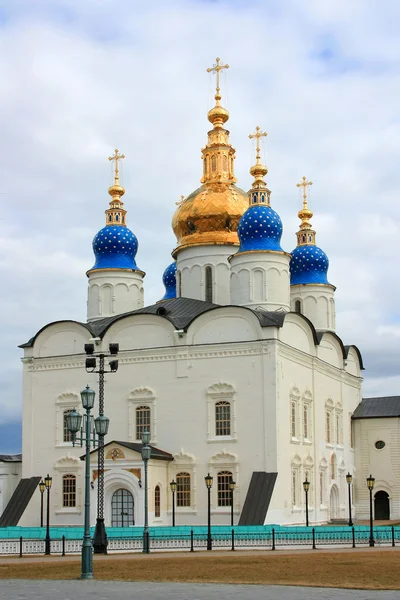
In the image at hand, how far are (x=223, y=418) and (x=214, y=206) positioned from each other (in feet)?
32.9

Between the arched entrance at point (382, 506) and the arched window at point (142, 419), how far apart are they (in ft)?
39.9

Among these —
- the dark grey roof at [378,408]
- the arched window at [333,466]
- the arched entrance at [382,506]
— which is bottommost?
the arched entrance at [382,506]

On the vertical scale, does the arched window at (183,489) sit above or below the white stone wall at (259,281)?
below

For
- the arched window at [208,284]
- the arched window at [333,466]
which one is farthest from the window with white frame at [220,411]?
the arched window at [333,466]

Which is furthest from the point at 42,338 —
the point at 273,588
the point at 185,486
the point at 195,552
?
the point at 273,588

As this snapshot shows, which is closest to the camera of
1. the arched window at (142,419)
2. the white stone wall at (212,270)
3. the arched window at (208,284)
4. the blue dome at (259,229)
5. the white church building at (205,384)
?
the white church building at (205,384)

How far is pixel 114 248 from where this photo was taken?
3772cm

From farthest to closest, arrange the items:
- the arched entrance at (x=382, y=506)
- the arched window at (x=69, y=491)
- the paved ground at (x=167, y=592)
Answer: the arched entrance at (x=382, y=506)
the arched window at (x=69, y=491)
the paved ground at (x=167, y=592)

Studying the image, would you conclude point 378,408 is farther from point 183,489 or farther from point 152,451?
point 152,451

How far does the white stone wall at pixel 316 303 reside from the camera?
131 ft

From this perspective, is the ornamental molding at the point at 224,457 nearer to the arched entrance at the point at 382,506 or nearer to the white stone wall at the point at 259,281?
the white stone wall at the point at 259,281

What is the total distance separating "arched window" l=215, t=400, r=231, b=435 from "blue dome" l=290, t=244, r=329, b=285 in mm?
10686

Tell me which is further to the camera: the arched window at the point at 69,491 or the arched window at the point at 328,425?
the arched window at the point at 328,425

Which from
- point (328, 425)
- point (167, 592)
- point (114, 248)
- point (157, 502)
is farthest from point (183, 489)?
point (167, 592)
